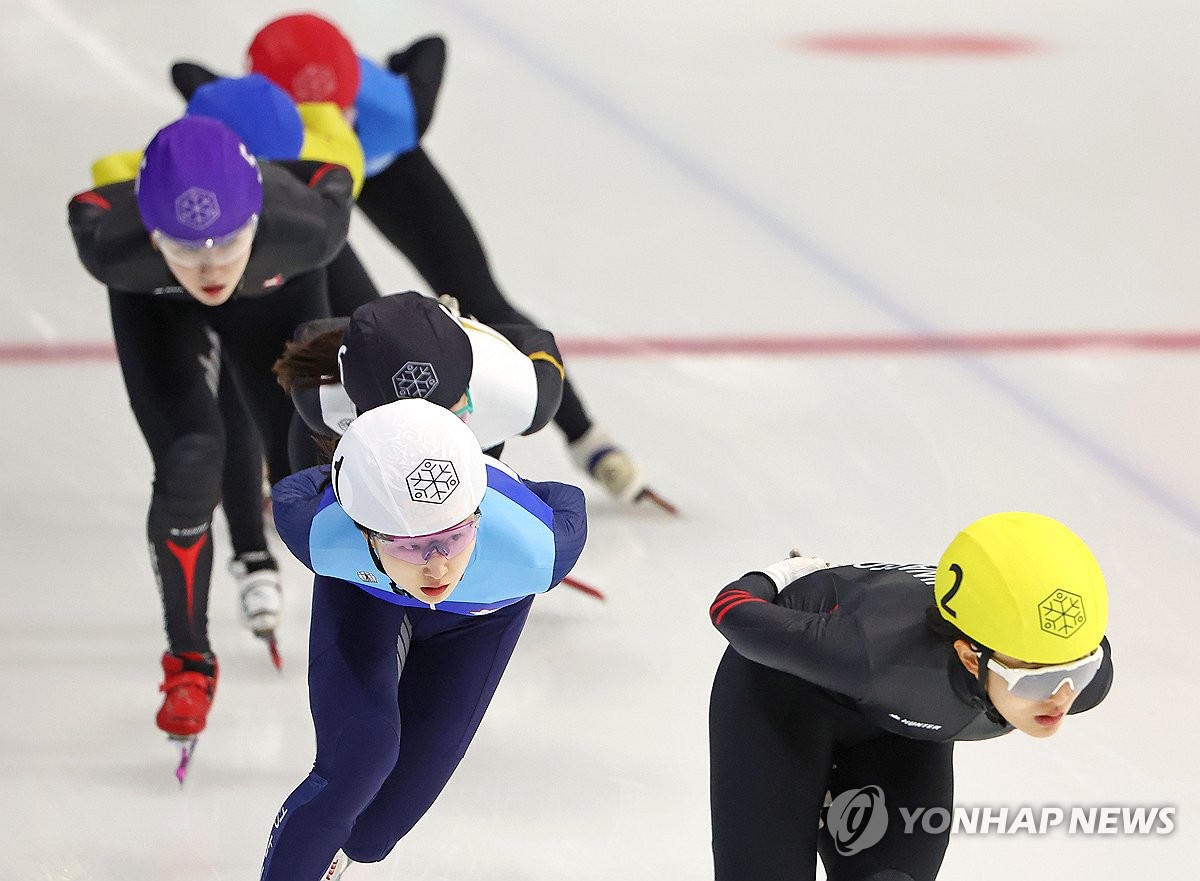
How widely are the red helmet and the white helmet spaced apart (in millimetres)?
1985

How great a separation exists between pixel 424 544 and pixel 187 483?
1222mm

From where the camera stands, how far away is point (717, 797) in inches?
116

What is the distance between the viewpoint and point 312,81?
4.43 metres

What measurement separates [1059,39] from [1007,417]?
328cm

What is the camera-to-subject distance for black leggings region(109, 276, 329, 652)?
3758mm

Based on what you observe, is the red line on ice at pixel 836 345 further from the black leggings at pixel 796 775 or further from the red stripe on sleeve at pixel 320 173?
the black leggings at pixel 796 775

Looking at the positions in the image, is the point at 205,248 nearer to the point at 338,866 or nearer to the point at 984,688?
the point at 338,866

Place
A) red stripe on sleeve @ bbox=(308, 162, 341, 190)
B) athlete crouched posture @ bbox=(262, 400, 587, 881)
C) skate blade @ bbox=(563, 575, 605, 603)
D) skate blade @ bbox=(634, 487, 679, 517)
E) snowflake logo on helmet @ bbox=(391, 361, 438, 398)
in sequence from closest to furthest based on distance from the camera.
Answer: athlete crouched posture @ bbox=(262, 400, 587, 881) < snowflake logo on helmet @ bbox=(391, 361, 438, 398) < red stripe on sleeve @ bbox=(308, 162, 341, 190) < skate blade @ bbox=(563, 575, 605, 603) < skate blade @ bbox=(634, 487, 679, 517)

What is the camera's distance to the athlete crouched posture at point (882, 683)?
2.58 m

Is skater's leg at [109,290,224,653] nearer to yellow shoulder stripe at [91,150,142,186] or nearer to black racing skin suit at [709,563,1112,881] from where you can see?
yellow shoulder stripe at [91,150,142,186]

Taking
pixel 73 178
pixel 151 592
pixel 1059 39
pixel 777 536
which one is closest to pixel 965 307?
pixel 777 536

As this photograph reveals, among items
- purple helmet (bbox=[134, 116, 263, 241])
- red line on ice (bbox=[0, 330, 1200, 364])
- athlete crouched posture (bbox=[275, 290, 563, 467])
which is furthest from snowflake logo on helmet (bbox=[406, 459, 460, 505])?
red line on ice (bbox=[0, 330, 1200, 364])

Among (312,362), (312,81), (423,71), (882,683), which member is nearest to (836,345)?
(423,71)

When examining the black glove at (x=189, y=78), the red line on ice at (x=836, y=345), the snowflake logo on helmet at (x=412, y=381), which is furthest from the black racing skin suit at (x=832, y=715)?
the red line on ice at (x=836, y=345)
